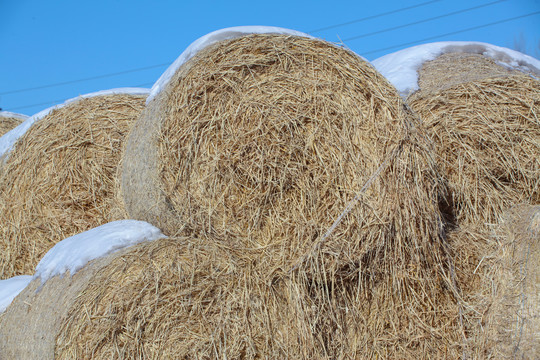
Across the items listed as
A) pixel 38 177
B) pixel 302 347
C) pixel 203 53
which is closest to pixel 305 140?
pixel 203 53

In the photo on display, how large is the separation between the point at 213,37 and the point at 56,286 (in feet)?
4.70

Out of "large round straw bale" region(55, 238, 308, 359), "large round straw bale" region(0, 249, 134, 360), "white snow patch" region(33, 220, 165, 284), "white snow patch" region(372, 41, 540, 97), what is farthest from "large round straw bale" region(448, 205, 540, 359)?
"large round straw bale" region(0, 249, 134, 360)

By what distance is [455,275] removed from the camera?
9.25ft

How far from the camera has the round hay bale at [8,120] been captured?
16.4 feet

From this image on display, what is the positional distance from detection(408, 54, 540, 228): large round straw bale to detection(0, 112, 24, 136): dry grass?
351cm

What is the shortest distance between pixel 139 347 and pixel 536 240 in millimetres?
1783

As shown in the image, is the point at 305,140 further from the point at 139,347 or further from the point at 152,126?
the point at 139,347

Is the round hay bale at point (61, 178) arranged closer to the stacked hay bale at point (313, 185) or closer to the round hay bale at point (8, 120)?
the stacked hay bale at point (313, 185)

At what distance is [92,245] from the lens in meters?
2.60

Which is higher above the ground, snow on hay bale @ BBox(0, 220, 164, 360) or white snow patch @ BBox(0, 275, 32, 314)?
snow on hay bale @ BBox(0, 220, 164, 360)

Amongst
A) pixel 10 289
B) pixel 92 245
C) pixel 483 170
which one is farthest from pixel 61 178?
pixel 483 170

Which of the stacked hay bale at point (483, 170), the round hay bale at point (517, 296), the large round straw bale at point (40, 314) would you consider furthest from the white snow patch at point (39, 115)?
the round hay bale at point (517, 296)

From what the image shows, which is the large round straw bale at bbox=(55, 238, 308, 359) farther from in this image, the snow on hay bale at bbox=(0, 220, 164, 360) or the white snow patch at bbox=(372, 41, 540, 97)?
the white snow patch at bbox=(372, 41, 540, 97)

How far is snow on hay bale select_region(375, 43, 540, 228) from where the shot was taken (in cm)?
308
